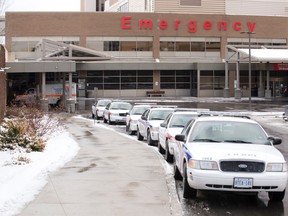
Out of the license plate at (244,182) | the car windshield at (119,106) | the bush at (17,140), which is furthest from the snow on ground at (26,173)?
the car windshield at (119,106)

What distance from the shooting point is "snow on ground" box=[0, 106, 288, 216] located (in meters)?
8.29

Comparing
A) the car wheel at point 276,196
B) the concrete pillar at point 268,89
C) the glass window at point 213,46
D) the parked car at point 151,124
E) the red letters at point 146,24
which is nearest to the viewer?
the car wheel at point 276,196

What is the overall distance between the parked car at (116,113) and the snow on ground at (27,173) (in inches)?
483

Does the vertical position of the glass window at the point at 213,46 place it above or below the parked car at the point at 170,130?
above

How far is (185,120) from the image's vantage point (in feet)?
50.8

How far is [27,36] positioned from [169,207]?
61.2 meters

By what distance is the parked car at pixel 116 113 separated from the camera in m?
29.8

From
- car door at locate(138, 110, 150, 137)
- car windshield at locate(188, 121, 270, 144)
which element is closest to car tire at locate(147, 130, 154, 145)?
car door at locate(138, 110, 150, 137)

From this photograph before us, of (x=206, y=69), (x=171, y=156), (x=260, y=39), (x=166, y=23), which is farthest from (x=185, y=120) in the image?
(x=260, y=39)

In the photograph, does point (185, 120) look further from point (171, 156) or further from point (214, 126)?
point (214, 126)

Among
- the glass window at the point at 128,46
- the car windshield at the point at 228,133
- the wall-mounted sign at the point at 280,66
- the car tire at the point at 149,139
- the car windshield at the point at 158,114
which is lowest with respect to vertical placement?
the car tire at the point at 149,139

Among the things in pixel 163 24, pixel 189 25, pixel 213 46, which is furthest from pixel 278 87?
pixel 163 24

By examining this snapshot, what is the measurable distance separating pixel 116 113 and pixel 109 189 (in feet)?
67.1

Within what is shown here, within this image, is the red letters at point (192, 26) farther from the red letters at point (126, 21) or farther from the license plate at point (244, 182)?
the license plate at point (244, 182)
